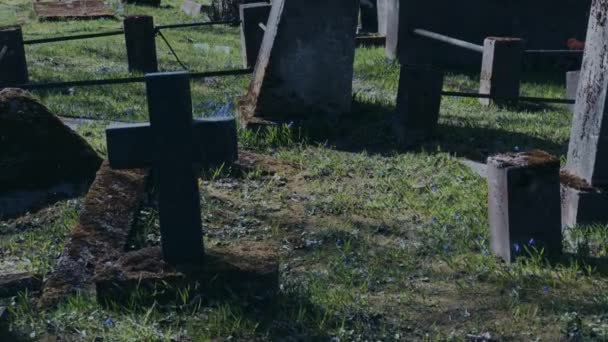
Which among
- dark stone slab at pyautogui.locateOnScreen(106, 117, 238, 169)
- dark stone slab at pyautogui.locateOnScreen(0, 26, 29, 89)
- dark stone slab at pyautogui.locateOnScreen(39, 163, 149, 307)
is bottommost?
dark stone slab at pyautogui.locateOnScreen(39, 163, 149, 307)

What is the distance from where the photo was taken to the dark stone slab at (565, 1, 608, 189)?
4930mm

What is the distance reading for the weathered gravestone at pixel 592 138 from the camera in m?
4.93

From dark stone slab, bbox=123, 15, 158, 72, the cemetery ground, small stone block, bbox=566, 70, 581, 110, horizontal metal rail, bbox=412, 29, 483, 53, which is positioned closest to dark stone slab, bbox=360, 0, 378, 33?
horizontal metal rail, bbox=412, 29, 483, 53

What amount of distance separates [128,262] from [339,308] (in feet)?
2.96

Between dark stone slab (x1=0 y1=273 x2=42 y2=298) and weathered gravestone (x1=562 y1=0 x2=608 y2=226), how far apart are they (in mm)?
2787

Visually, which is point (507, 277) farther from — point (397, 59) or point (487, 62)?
point (397, 59)

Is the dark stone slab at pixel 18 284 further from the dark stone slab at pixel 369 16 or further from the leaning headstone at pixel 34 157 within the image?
the dark stone slab at pixel 369 16

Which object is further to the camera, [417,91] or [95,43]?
[95,43]

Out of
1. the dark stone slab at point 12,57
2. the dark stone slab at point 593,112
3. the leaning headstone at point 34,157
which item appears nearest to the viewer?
the dark stone slab at point 593,112

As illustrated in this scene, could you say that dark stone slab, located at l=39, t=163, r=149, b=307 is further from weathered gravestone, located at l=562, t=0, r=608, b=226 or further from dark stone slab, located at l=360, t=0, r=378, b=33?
dark stone slab, located at l=360, t=0, r=378, b=33

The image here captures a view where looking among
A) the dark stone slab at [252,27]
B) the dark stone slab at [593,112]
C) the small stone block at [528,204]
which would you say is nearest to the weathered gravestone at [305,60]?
the dark stone slab at [593,112]

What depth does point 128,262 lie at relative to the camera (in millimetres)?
3904

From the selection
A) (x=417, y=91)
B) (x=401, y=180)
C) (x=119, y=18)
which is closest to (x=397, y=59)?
(x=417, y=91)

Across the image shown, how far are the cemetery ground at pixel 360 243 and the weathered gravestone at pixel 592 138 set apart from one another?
193 mm
